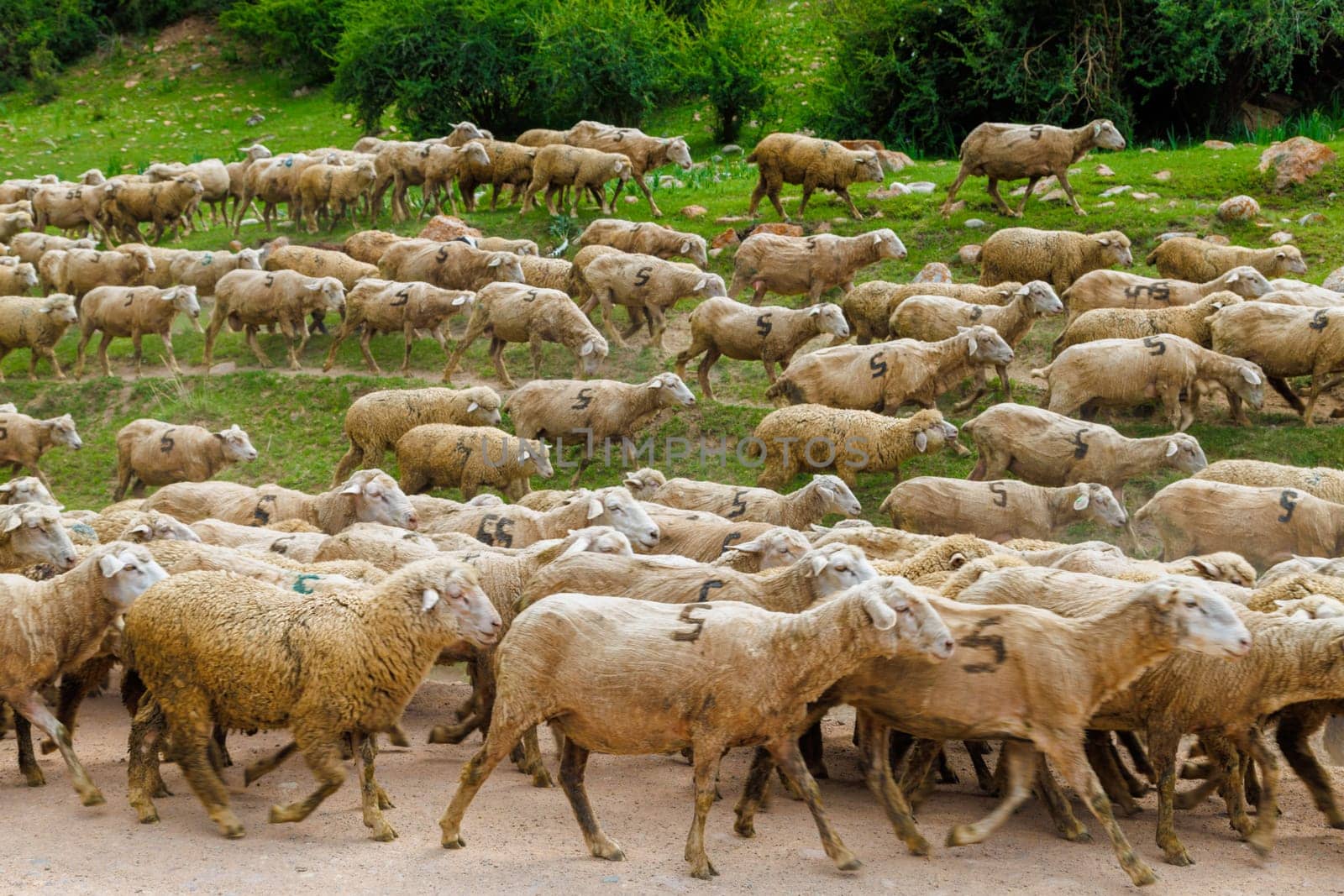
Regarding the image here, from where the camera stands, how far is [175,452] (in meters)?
16.1

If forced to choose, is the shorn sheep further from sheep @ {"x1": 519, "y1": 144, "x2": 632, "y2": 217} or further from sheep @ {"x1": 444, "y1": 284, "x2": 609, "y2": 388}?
sheep @ {"x1": 444, "y1": 284, "x2": 609, "y2": 388}

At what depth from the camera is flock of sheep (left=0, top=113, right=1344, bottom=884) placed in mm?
7727

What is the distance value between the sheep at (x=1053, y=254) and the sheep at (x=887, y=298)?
0.75 meters

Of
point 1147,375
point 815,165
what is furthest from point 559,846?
point 815,165

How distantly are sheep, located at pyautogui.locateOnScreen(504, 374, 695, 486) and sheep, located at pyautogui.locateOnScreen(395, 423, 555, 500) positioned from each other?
0.60 meters

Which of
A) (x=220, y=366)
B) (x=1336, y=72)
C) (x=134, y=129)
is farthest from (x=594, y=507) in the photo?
(x=134, y=129)

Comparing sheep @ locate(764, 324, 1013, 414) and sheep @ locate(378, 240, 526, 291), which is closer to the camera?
sheep @ locate(764, 324, 1013, 414)

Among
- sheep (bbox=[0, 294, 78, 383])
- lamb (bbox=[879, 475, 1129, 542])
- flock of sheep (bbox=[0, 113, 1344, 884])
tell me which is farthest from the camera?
sheep (bbox=[0, 294, 78, 383])

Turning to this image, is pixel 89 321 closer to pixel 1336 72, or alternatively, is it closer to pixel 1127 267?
pixel 1127 267

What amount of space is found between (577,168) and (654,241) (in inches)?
138

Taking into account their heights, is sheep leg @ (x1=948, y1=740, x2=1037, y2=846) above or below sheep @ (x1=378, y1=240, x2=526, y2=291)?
above

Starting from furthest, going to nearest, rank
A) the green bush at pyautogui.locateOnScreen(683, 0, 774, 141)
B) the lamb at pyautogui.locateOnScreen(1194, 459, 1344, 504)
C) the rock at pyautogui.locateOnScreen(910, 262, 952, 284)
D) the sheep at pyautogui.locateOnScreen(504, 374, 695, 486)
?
1. the green bush at pyautogui.locateOnScreen(683, 0, 774, 141)
2. the rock at pyautogui.locateOnScreen(910, 262, 952, 284)
3. the sheep at pyautogui.locateOnScreen(504, 374, 695, 486)
4. the lamb at pyautogui.locateOnScreen(1194, 459, 1344, 504)

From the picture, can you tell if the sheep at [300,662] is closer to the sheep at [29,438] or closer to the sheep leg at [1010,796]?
the sheep leg at [1010,796]

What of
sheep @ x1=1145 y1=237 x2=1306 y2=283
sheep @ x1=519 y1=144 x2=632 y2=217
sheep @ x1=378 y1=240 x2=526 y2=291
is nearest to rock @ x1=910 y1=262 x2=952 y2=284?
sheep @ x1=1145 y1=237 x2=1306 y2=283
